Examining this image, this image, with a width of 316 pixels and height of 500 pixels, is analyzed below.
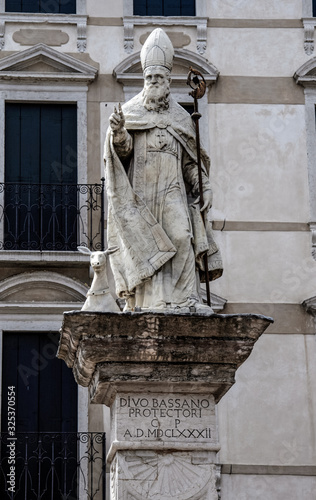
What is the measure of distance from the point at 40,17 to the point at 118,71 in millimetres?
1458

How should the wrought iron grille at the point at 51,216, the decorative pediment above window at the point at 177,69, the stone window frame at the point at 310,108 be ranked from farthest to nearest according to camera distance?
the decorative pediment above window at the point at 177,69 < the stone window frame at the point at 310,108 < the wrought iron grille at the point at 51,216

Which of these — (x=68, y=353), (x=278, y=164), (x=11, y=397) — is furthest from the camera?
(x=278, y=164)

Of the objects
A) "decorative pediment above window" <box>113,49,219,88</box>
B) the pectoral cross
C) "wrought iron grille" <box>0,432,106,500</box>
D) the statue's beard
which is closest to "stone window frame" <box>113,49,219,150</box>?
"decorative pediment above window" <box>113,49,219,88</box>

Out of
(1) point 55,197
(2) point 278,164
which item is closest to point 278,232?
(2) point 278,164

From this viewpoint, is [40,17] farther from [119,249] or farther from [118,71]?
[119,249]

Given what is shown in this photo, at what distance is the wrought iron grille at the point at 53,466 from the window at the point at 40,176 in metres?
2.68

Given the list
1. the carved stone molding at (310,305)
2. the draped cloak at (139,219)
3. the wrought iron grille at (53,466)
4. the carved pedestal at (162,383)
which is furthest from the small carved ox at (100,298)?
the carved stone molding at (310,305)

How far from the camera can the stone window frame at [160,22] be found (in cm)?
1866

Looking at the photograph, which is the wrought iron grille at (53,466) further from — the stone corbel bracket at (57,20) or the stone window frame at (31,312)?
the stone corbel bracket at (57,20)

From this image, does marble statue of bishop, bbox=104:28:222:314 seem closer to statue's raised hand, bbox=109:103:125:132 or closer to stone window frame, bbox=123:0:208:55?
statue's raised hand, bbox=109:103:125:132

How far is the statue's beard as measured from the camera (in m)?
10.9

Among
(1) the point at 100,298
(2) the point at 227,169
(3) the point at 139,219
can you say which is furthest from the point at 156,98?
(2) the point at 227,169

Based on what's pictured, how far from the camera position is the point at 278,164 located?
59.9 feet

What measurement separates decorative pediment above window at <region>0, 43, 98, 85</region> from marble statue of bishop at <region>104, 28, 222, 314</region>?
737 centimetres
